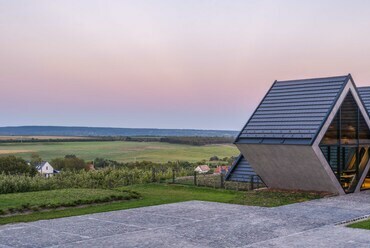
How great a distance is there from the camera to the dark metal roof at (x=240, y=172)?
28.5 m

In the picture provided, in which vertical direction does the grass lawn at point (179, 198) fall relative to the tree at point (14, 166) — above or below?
below

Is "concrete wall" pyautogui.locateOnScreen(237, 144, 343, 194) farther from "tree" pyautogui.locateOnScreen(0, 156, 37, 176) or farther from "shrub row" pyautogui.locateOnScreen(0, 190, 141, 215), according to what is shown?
"tree" pyautogui.locateOnScreen(0, 156, 37, 176)

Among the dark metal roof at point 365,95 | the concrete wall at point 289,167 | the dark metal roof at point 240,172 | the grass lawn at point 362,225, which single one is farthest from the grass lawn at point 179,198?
the dark metal roof at point 365,95

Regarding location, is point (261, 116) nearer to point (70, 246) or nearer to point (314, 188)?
point (314, 188)

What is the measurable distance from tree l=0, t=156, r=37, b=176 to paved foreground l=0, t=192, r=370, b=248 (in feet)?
77.0

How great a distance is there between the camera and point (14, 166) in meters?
40.7

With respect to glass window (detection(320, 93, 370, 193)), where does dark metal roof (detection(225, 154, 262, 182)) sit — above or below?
below

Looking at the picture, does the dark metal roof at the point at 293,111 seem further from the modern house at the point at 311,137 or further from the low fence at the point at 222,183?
the low fence at the point at 222,183

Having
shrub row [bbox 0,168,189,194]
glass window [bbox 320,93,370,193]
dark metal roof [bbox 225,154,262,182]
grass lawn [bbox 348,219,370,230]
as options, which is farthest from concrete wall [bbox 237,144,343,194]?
shrub row [bbox 0,168,189,194]

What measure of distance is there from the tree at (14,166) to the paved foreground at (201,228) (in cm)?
2348

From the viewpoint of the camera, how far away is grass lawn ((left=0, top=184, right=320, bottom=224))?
720 inches

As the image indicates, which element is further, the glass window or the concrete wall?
the glass window

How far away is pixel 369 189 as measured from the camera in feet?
85.0

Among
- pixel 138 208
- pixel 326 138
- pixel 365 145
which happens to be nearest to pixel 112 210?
pixel 138 208
